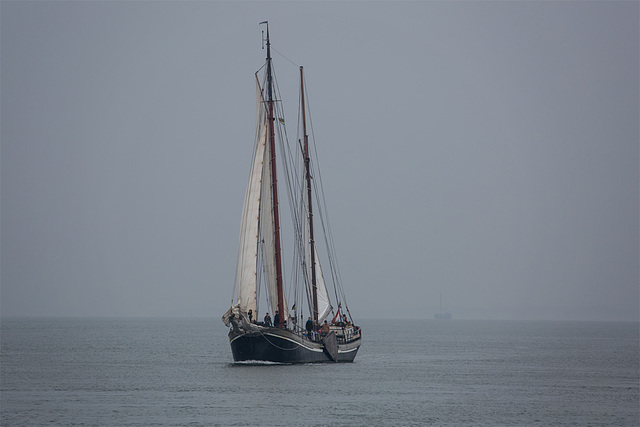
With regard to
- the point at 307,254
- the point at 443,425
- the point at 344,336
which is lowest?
the point at 443,425

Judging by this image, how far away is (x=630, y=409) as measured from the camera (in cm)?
5303

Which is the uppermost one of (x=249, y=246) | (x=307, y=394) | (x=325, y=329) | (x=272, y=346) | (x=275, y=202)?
(x=275, y=202)

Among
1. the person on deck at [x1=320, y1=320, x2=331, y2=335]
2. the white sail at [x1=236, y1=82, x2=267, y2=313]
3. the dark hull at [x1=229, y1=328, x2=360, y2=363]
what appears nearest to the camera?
the dark hull at [x1=229, y1=328, x2=360, y2=363]

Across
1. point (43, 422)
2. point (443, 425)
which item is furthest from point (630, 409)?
point (43, 422)

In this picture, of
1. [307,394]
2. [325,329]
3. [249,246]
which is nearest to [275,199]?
[249,246]

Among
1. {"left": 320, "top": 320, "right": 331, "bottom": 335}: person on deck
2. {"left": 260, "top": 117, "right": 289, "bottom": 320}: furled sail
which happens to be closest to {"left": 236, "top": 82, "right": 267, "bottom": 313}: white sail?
{"left": 260, "top": 117, "right": 289, "bottom": 320}: furled sail

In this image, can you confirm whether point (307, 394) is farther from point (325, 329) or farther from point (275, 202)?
point (275, 202)

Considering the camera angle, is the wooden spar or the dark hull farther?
the wooden spar

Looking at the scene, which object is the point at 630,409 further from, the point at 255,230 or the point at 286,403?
the point at 255,230

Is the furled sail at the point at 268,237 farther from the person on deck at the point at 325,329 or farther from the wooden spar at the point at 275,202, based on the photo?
the person on deck at the point at 325,329

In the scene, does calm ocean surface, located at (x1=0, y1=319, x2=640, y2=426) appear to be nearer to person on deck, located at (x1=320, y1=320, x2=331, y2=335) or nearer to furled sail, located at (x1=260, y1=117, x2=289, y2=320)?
person on deck, located at (x1=320, y1=320, x2=331, y2=335)

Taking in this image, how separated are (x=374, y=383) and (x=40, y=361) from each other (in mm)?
36653

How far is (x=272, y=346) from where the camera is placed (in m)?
64.6

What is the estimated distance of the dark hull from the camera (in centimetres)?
6431
